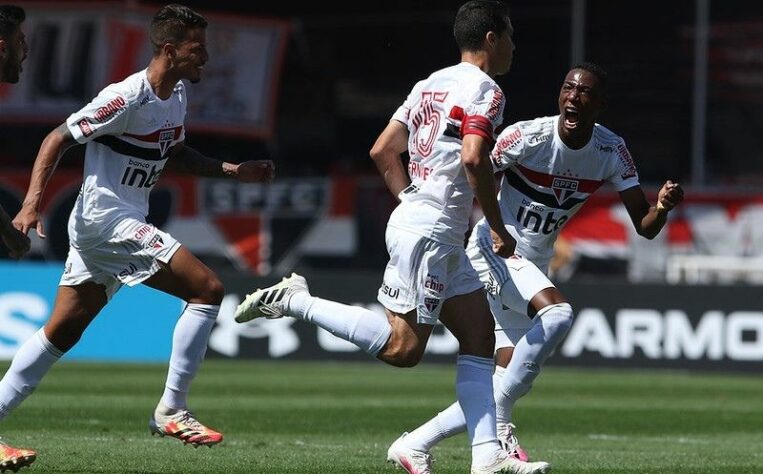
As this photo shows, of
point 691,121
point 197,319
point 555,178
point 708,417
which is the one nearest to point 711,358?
point 708,417

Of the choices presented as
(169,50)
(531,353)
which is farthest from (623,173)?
(169,50)

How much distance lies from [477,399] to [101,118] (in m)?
2.46

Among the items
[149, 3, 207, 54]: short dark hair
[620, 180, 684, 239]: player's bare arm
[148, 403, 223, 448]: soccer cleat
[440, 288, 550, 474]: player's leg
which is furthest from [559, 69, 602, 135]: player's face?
[148, 403, 223, 448]: soccer cleat

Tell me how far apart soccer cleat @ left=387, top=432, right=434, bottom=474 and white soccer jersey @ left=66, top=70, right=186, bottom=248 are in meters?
1.89

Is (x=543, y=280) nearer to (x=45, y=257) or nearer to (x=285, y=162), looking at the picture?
(x=45, y=257)

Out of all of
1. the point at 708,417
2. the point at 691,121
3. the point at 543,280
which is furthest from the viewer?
the point at 691,121

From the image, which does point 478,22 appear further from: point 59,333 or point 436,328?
point 436,328

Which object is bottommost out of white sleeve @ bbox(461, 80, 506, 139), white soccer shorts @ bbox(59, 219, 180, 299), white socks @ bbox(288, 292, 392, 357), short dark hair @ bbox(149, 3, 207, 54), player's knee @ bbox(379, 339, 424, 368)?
player's knee @ bbox(379, 339, 424, 368)

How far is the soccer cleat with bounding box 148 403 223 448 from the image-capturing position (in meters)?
8.32

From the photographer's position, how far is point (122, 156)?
8.48 meters

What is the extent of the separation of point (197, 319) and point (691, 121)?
17815mm

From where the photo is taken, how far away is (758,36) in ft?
80.4

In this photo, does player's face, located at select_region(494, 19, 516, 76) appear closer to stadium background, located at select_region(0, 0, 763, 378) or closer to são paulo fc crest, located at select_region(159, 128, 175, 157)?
são paulo fc crest, located at select_region(159, 128, 175, 157)

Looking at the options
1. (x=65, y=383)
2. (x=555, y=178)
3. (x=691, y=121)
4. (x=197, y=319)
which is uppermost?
(x=691, y=121)
